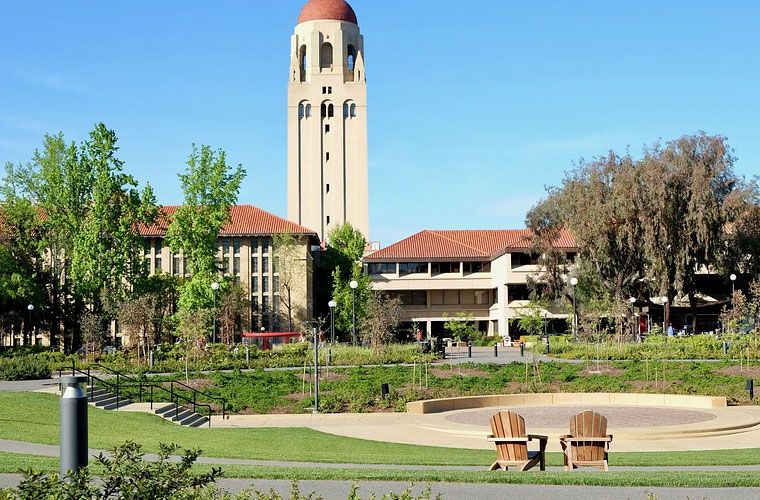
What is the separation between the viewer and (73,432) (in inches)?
279

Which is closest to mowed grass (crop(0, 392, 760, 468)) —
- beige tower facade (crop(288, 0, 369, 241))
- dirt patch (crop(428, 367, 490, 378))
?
dirt patch (crop(428, 367, 490, 378))

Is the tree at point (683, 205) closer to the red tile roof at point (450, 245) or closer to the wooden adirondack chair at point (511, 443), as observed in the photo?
the red tile roof at point (450, 245)

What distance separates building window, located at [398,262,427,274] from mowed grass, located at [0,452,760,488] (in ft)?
215

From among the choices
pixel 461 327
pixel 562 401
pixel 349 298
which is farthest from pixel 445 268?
pixel 562 401

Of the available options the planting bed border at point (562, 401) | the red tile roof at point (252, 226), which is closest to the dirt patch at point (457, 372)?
the planting bed border at point (562, 401)

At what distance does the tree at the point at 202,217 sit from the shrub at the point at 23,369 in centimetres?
1664

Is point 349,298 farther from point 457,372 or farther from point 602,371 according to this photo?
point 602,371

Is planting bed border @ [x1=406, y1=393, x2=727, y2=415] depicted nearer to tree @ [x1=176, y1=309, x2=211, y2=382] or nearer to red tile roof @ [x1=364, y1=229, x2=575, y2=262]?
tree @ [x1=176, y1=309, x2=211, y2=382]

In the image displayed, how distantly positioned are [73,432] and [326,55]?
94.0 meters

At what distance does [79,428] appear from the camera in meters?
7.14

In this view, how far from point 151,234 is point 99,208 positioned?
21.9m

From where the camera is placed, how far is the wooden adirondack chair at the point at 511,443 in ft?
45.8

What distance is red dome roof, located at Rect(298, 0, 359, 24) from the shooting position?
9750 centimetres

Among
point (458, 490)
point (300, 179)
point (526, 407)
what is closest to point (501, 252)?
point (300, 179)
